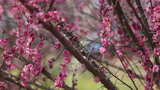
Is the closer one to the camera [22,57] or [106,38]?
[106,38]

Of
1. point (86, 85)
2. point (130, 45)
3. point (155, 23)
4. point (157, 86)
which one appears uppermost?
point (155, 23)

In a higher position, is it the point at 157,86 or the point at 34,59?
the point at 34,59

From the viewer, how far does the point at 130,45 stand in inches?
227

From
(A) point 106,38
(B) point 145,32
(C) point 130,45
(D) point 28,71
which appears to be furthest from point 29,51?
(C) point 130,45

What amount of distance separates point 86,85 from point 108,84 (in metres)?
7.75

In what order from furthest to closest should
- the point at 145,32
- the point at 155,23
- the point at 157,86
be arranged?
the point at 157,86, the point at 145,32, the point at 155,23

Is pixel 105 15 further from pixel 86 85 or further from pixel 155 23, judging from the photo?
pixel 86 85

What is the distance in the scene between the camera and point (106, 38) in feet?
13.3

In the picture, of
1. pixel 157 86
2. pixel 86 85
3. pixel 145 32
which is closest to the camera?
pixel 145 32

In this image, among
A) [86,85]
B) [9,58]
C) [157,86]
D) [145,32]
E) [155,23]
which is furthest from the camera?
[86,85]

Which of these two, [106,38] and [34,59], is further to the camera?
[34,59]

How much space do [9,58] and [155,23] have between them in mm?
1583

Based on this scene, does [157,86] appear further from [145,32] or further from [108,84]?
[108,84]

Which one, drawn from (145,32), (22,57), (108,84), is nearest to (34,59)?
(22,57)
